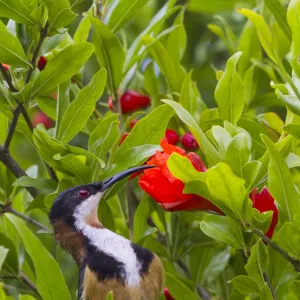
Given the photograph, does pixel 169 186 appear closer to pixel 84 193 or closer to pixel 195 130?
pixel 195 130

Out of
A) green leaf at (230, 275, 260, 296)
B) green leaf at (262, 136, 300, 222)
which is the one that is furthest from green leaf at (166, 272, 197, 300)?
green leaf at (262, 136, 300, 222)

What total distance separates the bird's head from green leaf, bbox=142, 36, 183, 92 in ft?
2.23

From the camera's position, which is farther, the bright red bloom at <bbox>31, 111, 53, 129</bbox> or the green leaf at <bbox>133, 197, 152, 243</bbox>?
the bright red bloom at <bbox>31, 111, 53, 129</bbox>

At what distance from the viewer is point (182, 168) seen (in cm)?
245

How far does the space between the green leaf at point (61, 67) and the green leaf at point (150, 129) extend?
12.3 inches

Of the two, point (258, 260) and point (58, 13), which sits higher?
point (58, 13)

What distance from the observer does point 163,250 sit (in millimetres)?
3234

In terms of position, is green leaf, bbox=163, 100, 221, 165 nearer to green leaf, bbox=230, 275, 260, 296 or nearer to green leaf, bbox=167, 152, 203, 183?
green leaf, bbox=167, 152, 203, 183

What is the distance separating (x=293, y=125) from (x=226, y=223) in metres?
0.38

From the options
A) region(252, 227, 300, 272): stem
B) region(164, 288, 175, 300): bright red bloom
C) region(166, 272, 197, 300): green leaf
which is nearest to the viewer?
region(252, 227, 300, 272): stem

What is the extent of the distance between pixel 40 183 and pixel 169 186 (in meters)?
0.57

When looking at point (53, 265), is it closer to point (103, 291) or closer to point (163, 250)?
point (103, 291)

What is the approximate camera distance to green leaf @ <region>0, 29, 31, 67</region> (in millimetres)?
2801

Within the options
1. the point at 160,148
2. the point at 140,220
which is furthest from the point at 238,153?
the point at 140,220
